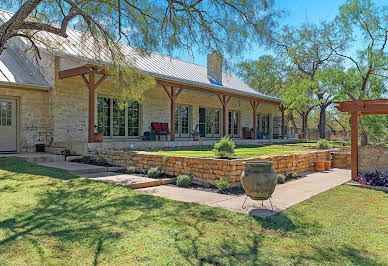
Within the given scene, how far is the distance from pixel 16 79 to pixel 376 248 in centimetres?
1086

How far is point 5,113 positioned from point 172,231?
926 cm

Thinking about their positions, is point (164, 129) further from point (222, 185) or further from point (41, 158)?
point (222, 185)

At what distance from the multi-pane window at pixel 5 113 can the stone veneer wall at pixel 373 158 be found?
11040 mm

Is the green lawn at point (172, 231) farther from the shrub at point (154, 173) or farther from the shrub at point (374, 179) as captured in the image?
the shrub at point (154, 173)

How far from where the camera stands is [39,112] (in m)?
10.9

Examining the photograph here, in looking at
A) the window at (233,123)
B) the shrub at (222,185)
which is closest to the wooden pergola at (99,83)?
the window at (233,123)

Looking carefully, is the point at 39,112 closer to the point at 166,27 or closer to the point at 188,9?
the point at 166,27

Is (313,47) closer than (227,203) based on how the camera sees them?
No

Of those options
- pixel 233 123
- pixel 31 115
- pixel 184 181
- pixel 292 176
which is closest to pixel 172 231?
pixel 184 181

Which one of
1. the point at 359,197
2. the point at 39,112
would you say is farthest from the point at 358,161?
the point at 39,112

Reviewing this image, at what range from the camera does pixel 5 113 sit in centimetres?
1020

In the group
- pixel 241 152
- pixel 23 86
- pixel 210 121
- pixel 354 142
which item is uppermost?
pixel 23 86

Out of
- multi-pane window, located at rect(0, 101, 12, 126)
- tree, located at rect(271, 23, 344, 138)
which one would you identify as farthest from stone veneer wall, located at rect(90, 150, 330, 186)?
tree, located at rect(271, 23, 344, 138)

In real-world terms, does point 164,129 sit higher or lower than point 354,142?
higher
